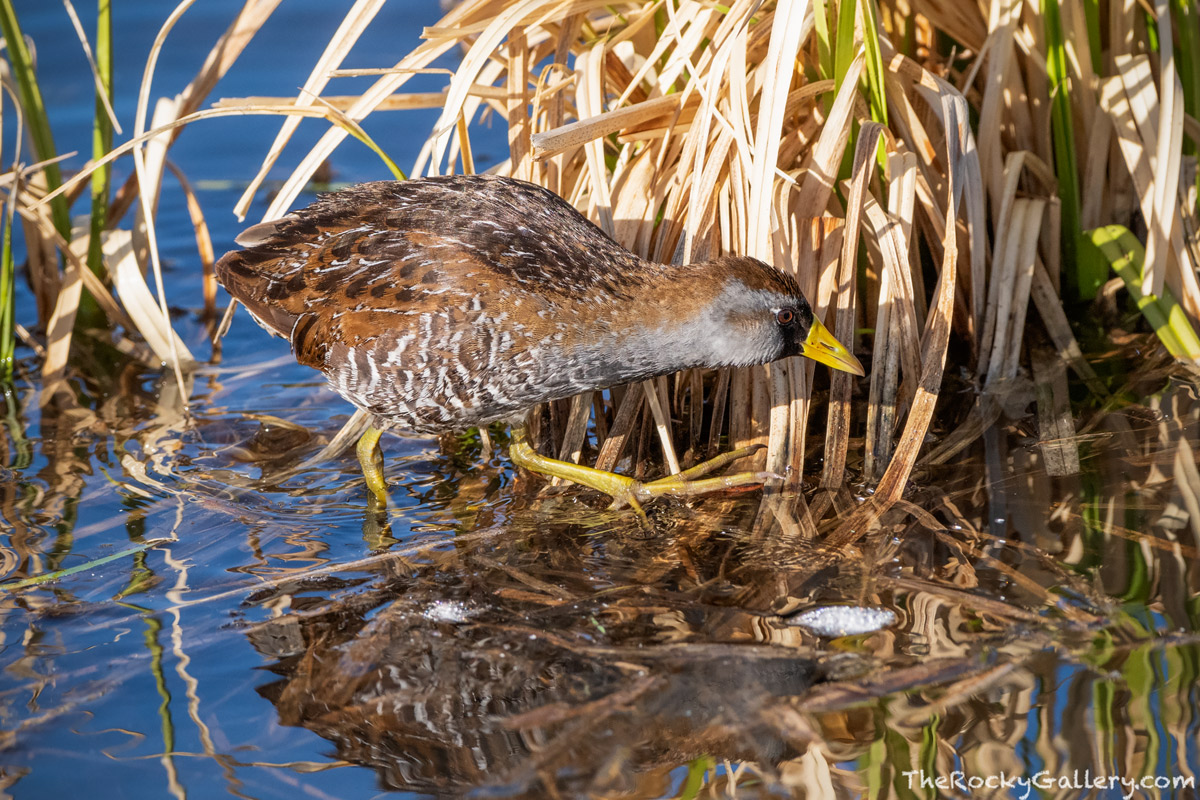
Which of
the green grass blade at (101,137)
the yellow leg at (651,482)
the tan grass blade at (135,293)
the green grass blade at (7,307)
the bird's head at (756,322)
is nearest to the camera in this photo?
the bird's head at (756,322)

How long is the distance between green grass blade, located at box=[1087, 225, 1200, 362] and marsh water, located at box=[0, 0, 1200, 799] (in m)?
0.09

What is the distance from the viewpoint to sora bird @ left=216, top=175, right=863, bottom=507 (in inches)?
118

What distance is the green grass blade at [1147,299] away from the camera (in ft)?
11.5

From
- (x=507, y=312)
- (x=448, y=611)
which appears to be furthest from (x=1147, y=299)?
(x=448, y=611)

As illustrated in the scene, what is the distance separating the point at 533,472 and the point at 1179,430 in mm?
1935

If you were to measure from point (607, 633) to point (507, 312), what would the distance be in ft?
2.95

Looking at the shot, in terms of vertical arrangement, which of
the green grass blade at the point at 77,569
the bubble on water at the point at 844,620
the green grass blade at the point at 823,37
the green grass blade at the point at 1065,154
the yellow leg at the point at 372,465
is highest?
the green grass blade at the point at 823,37

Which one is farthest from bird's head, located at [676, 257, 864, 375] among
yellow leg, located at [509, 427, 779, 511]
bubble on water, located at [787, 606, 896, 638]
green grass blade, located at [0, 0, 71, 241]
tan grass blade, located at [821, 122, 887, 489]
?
green grass blade, located at [0, 0, 71, 241]

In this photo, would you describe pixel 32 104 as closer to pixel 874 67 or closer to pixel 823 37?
pixel 823 37

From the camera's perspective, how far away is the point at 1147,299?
3480 mm

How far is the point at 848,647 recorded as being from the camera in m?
2.49

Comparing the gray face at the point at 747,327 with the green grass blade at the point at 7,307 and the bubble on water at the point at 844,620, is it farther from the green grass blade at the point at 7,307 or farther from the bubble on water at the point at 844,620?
the green grass blade at the point at 7,307

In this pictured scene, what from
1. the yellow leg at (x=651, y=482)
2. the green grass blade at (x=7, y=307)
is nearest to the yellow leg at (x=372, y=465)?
the yellow leg at (x=651, y=482)

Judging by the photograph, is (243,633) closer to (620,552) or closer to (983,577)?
(620,552)
